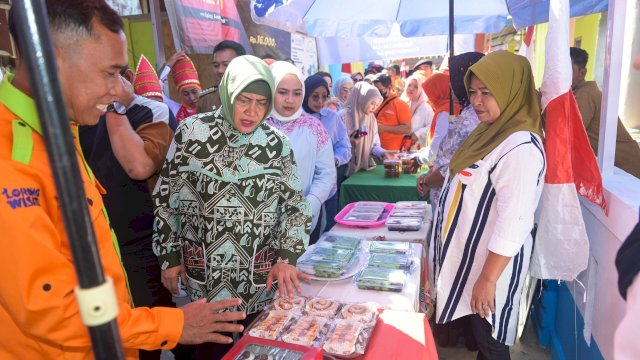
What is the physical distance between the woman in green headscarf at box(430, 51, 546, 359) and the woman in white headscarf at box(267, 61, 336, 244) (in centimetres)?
95

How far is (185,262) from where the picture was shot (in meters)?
1.70

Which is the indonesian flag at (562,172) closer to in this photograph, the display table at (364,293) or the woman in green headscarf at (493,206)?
the woman in green headscarf at (493,206)

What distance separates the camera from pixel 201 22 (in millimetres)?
3748

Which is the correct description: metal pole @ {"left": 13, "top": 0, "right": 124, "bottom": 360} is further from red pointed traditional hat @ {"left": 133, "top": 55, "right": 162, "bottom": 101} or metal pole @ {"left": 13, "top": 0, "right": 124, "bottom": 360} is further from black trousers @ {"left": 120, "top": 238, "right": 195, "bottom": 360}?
red pointed traditional hat @ {"left": 133, "top": 55, "right": 162, "bottom": 101}

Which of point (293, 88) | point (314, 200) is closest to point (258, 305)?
point (314, 200)

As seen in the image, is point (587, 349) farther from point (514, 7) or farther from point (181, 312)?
point (514, 7)

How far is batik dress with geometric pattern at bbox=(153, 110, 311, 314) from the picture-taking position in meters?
1.57

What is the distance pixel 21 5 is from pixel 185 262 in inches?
56.4

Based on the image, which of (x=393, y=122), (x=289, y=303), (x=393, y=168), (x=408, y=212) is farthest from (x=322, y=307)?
(x=393, y=122)

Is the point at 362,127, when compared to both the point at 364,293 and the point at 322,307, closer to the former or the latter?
the point at 364,293

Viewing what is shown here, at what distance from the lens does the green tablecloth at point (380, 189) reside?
3.55 meters

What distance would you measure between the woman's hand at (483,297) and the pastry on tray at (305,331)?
749 millimetres

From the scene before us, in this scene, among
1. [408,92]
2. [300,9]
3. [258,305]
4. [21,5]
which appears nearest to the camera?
[21,5]

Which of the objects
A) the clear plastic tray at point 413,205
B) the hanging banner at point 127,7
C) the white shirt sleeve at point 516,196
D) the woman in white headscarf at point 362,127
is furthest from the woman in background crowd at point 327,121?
the hanging banner at point 127,7
